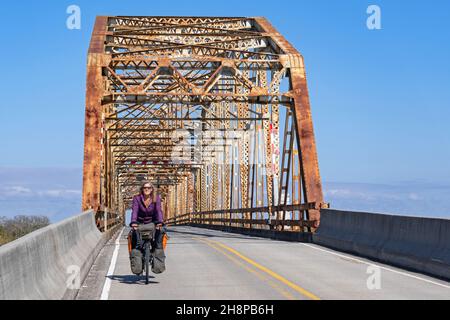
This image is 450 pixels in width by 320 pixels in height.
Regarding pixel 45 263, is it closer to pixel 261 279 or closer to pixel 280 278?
pixel 261 279

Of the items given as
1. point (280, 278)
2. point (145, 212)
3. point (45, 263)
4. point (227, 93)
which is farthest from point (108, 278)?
point (227, 93)

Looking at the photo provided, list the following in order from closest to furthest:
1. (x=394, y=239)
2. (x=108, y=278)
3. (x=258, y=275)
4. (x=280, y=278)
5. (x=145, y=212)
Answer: (x=145, y=212)
(x=280, y=278)
(x=108, y=278)
(x=258, y=275)
(x=394, y=239)

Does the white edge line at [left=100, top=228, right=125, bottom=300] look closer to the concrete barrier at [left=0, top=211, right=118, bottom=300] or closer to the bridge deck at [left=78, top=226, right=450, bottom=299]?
the bridge deck at [left=78, top=226, right=450, bottom=299]

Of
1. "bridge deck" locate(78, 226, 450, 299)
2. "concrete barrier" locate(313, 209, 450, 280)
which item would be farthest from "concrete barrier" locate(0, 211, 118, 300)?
"concrete barrier" locate(313, 209, 450, 280)

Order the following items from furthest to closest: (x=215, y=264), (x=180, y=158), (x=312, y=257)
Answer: (x=180, y=158)
(x=312, y=257)
(x=215, y=264)

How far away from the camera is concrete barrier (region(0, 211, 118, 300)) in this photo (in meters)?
7.88

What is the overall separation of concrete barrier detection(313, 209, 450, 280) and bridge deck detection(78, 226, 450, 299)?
0.40 meters

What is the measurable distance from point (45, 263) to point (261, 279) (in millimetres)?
4454

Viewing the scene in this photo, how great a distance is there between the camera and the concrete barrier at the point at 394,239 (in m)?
14.6

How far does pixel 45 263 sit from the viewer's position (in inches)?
408
